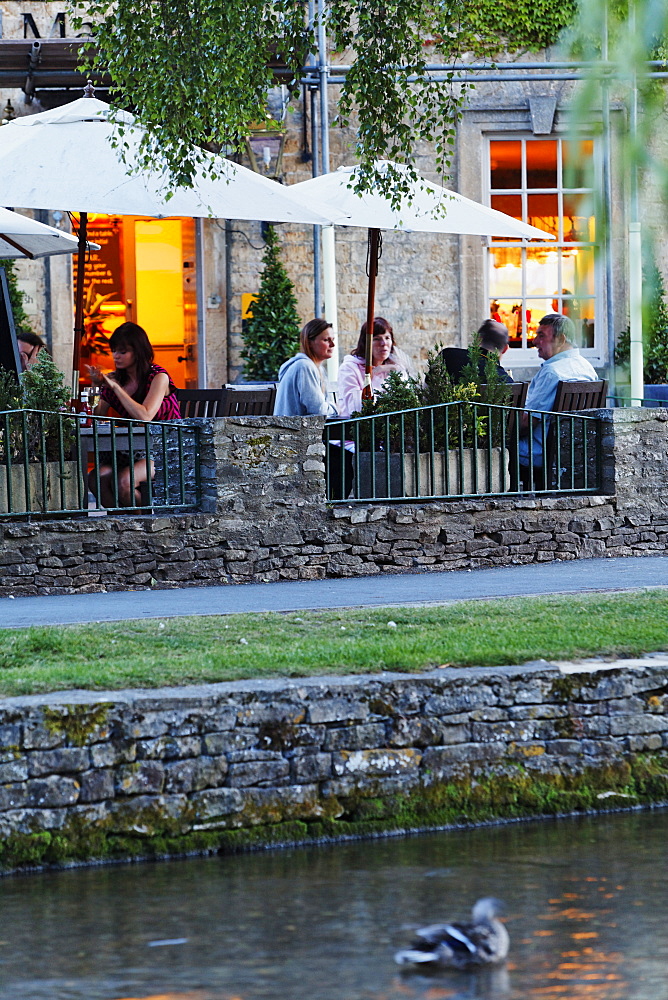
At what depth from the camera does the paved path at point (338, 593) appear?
8.12 meters

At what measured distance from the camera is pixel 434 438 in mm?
10516

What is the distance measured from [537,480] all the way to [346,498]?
1.58 m

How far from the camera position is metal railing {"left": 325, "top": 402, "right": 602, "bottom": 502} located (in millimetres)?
10281

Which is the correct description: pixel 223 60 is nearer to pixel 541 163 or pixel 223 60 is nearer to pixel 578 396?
pixel 578 396

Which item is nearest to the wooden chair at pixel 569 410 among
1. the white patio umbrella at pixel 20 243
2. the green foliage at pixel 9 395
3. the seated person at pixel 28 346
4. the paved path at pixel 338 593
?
the paved path at pixel 338 593

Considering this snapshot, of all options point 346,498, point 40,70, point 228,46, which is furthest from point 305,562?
point 40,70

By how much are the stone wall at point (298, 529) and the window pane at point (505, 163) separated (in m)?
6.60

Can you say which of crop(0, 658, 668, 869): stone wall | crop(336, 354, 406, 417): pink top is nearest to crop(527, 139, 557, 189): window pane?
crop(336, 354, 406, 417): pink top

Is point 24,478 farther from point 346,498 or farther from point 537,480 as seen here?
point 537,480

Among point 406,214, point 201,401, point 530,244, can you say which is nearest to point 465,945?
point 201,401

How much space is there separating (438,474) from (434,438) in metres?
0.25

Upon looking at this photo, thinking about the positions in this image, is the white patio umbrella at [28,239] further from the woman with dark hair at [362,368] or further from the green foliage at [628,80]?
the green foliage at [628,80]

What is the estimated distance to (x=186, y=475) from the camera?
9867 millimetres

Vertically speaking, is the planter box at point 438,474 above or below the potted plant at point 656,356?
below
